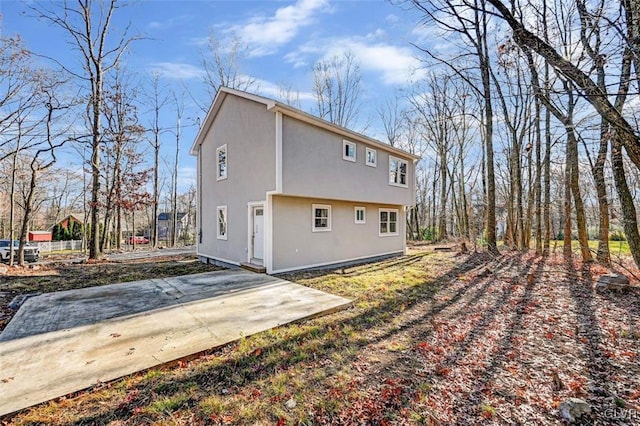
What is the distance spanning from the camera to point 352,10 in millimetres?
8523

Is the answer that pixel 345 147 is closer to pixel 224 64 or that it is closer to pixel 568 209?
pixel 568 209

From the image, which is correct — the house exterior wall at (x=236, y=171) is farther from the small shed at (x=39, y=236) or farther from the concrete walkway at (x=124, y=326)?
the small shed at (x=39, y=236)

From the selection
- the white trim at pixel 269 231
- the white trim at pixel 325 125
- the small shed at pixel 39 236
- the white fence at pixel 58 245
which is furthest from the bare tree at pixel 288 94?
the small shed at pixel 39 236

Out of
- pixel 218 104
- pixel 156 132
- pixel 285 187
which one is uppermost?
pixel 156 132

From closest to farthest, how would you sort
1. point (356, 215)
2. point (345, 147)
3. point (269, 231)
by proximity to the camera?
point (269, 231)
point (345, 147)
point (356, 215)

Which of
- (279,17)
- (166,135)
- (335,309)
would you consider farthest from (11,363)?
(166,135)

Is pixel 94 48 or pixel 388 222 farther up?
pixel 94 48

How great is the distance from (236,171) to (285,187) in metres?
2.62

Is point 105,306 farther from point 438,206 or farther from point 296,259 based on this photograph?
point 438,206

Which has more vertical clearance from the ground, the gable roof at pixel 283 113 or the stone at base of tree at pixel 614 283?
the gable roof at pixel 283 113

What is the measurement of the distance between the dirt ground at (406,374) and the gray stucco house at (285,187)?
3955 millimetres

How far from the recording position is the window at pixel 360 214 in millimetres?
11383

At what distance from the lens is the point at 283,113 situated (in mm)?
8148

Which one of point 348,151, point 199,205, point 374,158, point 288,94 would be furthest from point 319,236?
point 288,94
